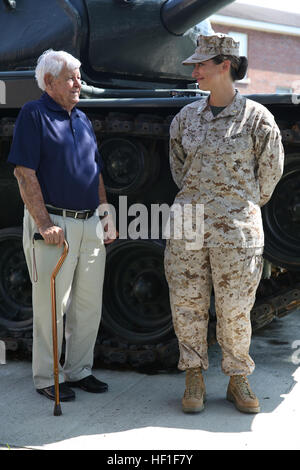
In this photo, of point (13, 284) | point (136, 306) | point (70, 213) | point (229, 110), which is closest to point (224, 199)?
point (229, 110)

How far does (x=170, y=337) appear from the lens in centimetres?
525

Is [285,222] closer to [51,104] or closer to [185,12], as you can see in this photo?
[51,104]

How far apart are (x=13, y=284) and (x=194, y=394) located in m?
2.19

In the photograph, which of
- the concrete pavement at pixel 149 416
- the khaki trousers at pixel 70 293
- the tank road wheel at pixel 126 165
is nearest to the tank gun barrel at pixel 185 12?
the tank road wheel at pixel 126 165

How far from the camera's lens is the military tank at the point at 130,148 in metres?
4.96

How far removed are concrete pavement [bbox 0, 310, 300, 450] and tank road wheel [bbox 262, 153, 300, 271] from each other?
2.71ft

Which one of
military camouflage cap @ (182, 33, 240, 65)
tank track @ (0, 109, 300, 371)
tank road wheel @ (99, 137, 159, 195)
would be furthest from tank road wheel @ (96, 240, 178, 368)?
military camouflage cap @ (182, 33, 240, 65)

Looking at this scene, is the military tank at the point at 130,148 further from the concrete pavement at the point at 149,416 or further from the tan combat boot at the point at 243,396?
Result: the tan combat boot at the point at 243,396

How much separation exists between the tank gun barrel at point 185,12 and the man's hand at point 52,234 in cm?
259

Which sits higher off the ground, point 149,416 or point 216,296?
point 216,296

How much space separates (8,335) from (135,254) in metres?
1.21

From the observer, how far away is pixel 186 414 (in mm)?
4082
